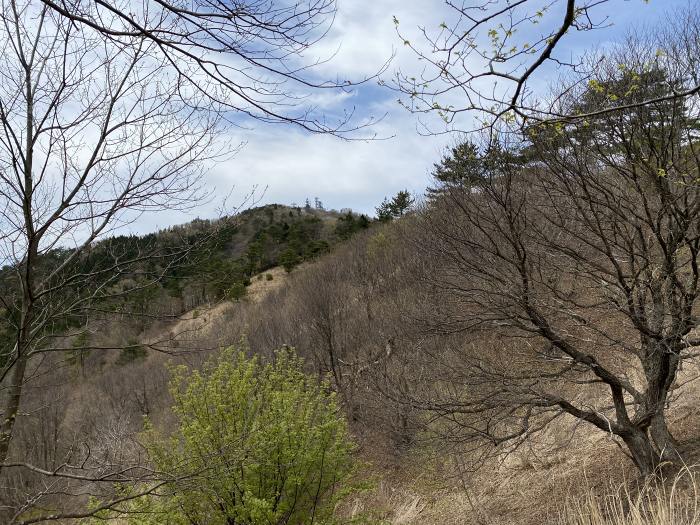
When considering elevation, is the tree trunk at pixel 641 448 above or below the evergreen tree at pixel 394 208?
below

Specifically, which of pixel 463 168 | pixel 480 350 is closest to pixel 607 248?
pixel 463 168

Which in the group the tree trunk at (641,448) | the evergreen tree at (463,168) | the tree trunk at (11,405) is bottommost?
the tree trunk at (641,448)

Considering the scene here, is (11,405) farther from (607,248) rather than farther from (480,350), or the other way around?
(480,350)

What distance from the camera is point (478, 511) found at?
10133 mm

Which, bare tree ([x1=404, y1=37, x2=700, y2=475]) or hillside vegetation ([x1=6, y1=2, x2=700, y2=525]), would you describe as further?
bare tree ([x1=404, y1=37, x2=700, y2=475])

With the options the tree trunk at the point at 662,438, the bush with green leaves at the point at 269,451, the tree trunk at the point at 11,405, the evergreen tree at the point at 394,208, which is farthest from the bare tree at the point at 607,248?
the evergreen tree at the point at 394,208

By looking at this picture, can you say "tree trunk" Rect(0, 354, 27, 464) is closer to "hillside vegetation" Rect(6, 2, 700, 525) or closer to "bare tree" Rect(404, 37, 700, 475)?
"hillside vegetation" Rect(6, 2, 700, 525)

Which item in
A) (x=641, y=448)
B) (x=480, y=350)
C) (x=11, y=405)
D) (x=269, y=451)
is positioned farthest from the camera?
(x=480, y=350)

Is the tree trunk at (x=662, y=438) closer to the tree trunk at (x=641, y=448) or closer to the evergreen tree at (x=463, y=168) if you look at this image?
the tree trunk at (x=641, y=448)

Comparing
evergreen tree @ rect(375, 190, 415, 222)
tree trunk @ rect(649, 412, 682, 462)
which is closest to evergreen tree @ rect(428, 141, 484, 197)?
tree trunk @ rect(649, 412, 682, 462)

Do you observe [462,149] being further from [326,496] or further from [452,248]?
[326,496]

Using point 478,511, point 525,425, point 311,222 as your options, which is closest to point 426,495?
point 478,511

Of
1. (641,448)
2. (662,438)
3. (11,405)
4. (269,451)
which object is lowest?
(641,448)

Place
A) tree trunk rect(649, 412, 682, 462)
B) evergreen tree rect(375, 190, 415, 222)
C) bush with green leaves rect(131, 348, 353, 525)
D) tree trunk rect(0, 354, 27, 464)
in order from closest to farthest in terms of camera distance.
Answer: tree trunk rect(0, 354, 27, 464), tree trunk rect(649, 412, 682, 462), bush with green leaves rect(131, 348, 353, 525), evergreen tree rect(375, 190, 415, 222)
